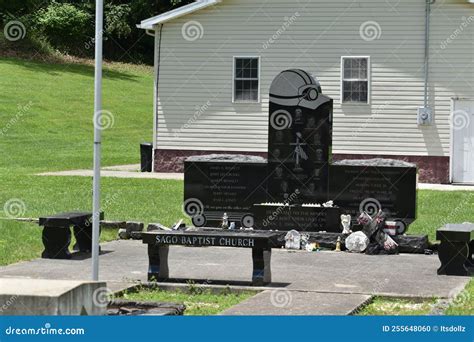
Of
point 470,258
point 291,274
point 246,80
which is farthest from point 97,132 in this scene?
point 246,80

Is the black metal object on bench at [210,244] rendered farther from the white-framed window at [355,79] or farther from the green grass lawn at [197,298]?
the white-framed window at [355,79]

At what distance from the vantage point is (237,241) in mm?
13828

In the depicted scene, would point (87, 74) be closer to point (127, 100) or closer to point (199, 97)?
point (127, 100)

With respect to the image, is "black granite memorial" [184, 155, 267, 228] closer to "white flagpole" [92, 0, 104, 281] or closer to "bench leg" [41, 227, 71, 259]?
"bench leg" [41, 227, 71, 259]

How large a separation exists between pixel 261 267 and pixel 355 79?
1717 centimetres

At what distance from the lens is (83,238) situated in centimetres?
1698

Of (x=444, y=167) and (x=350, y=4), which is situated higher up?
(x=350, y=4)

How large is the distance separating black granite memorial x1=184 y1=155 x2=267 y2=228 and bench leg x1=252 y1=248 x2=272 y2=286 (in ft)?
18.5

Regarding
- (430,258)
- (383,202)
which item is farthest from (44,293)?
(383,202)

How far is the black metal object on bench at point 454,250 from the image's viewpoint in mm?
14898

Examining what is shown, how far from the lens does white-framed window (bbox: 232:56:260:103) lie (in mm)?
31031

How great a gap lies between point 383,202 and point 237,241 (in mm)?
5606

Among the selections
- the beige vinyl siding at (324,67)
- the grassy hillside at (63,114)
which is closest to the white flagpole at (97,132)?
the beige vinyl siding at (324,67)

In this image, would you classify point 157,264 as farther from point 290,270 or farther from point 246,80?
point 246,80
